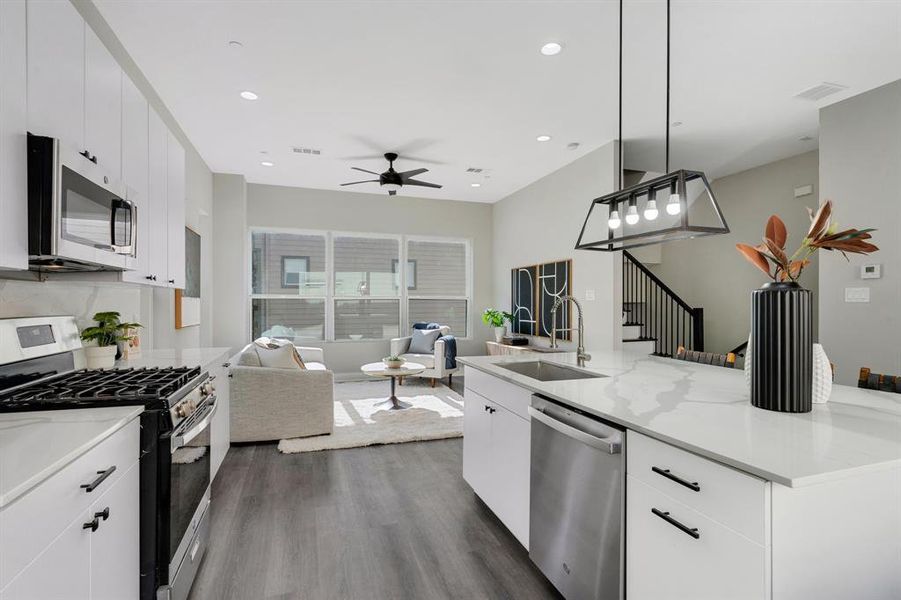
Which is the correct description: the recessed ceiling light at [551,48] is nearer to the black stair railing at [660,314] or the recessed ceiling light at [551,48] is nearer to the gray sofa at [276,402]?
the gray sofa at [276,402]

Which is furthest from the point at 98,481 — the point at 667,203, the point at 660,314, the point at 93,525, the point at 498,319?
the point at 660,314

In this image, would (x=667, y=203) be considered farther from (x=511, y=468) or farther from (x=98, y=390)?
(x=98, y=390)

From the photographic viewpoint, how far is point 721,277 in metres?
6.14

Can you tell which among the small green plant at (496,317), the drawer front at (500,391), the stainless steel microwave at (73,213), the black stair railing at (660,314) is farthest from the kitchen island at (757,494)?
the small green plant at (496,317)

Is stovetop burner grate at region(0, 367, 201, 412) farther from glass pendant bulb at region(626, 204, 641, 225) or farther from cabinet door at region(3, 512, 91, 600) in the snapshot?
glass pendant bulb at region(626, 204, 641, 225)

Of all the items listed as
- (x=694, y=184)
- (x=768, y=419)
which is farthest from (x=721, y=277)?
(x=768, y=419)

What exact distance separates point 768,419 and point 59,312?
10.4 feet

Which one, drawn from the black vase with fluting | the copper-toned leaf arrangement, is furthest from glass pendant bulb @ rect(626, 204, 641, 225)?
the black vase with fluting

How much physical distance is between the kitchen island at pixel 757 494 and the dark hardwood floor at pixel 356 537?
906 millimetres

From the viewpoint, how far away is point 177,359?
2.75 meters

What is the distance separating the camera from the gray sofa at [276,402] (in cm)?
368

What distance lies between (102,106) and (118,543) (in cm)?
184

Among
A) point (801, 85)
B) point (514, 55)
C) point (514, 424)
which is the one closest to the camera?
point (514, 424)

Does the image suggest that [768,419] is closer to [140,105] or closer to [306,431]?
[140,105]
